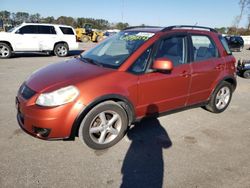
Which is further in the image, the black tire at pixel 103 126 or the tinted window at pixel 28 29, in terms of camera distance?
the tinted window at pixel 28 29

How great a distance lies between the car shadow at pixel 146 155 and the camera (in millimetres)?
2783

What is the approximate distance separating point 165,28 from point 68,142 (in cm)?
246

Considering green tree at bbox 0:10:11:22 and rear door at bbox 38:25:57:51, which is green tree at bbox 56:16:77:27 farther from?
rear door at bbox 38:25:57:51

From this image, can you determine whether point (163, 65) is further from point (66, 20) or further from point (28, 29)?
point (66, 20)

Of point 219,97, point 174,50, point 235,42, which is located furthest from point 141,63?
point 235,42

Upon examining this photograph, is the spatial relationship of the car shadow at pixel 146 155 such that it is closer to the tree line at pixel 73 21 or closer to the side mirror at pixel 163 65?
the side mirror at pixel 163 65

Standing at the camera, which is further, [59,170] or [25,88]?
[25,88]

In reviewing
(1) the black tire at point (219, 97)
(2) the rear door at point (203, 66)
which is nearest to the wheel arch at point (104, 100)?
(2) the rear door at point (203, 66)

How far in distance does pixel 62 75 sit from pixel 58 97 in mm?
514

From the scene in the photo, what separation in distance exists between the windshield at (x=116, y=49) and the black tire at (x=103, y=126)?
66 cm

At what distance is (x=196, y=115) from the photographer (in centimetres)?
487

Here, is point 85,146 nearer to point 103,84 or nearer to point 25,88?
point 103,84

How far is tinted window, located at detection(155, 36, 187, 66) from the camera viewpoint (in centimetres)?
375

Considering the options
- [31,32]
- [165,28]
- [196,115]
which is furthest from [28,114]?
[31,32]
